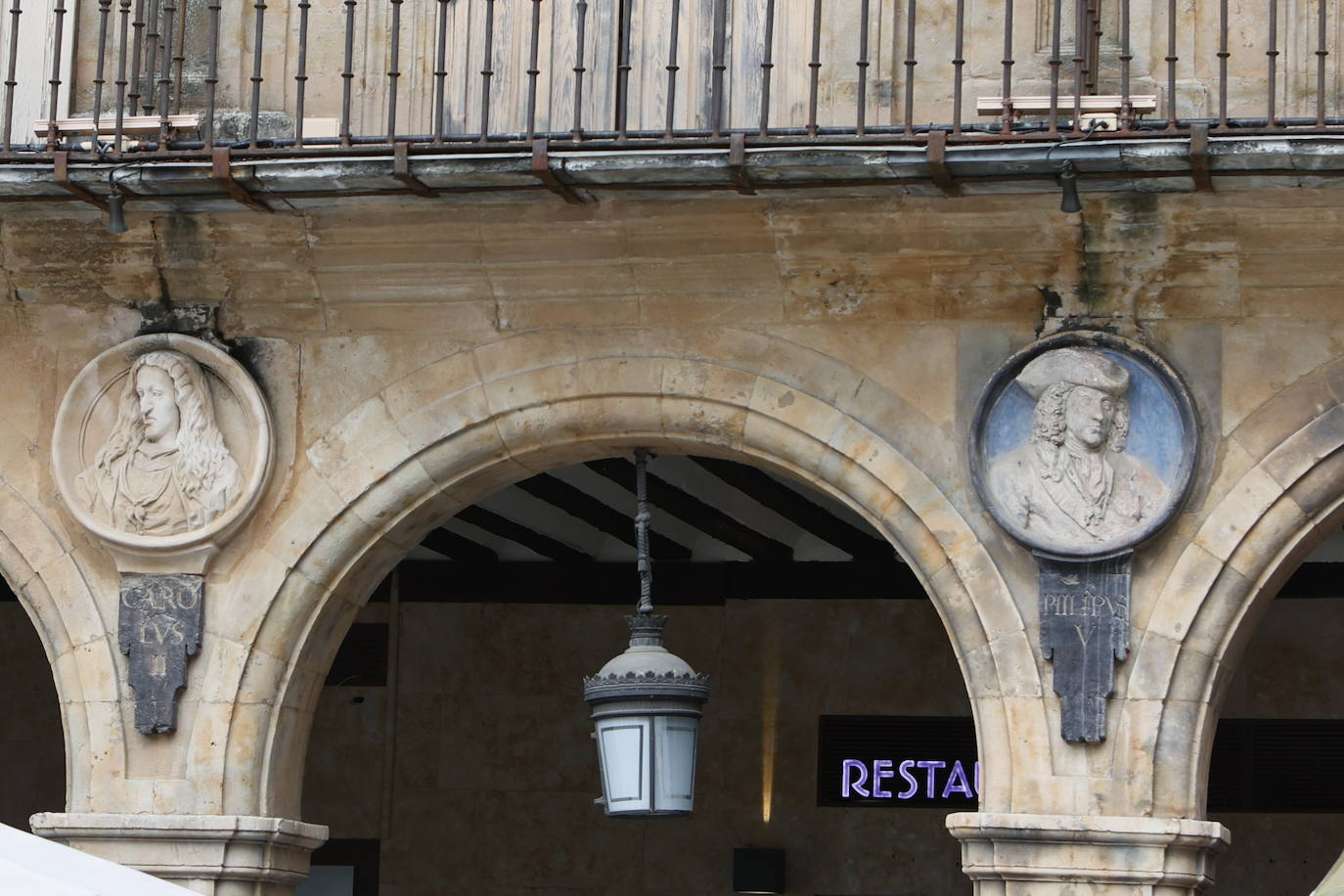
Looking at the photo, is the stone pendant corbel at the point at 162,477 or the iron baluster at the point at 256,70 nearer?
the iron baluster at the point at 256,70

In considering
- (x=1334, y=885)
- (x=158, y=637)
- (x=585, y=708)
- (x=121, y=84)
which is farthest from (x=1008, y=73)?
(x=585, y=708)

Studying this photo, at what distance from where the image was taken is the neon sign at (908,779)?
11000 millimetres

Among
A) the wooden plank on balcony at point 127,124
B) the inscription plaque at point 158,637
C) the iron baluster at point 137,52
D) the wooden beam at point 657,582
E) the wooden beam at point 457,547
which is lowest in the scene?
the inscription plaque at point 158,637

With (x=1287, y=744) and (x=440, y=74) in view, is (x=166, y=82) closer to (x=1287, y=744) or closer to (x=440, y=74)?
(x=440, y=74)

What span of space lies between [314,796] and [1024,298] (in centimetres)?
532

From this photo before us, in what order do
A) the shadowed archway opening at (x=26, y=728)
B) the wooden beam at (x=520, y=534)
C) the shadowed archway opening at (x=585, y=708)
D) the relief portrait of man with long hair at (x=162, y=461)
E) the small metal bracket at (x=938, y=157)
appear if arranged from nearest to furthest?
1. the small metal bracket at (x=938, y=157)
2. the relief portrait of man with long hair at (x=162, y=461)
3. the wooden beam at (x=520, y=534)
4. the shadowed archway opening at (x=585, y=708)
5. the shadowed archway opening at (x=26, y=728)

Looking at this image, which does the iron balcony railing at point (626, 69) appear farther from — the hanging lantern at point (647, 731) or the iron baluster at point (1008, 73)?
the hanging lantern at point (647, 731)

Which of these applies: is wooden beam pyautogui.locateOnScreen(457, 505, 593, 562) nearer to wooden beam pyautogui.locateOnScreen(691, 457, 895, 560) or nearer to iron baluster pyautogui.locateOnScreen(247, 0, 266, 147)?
wooden beam pyautogui.locateOnScreen(691, 457, 895, 560)

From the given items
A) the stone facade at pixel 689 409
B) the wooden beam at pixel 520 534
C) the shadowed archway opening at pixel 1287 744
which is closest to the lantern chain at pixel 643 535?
the stone facade at pixel 689 409

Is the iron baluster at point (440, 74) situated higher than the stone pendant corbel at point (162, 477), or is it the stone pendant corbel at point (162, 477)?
the iron baluster at point (440, 74)

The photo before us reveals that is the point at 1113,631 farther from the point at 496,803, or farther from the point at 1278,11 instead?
the point at 496,803

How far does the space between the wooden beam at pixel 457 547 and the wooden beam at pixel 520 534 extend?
193 mm

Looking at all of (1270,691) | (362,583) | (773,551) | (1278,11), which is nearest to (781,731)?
(773,551)

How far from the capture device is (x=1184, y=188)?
23.0 feet
